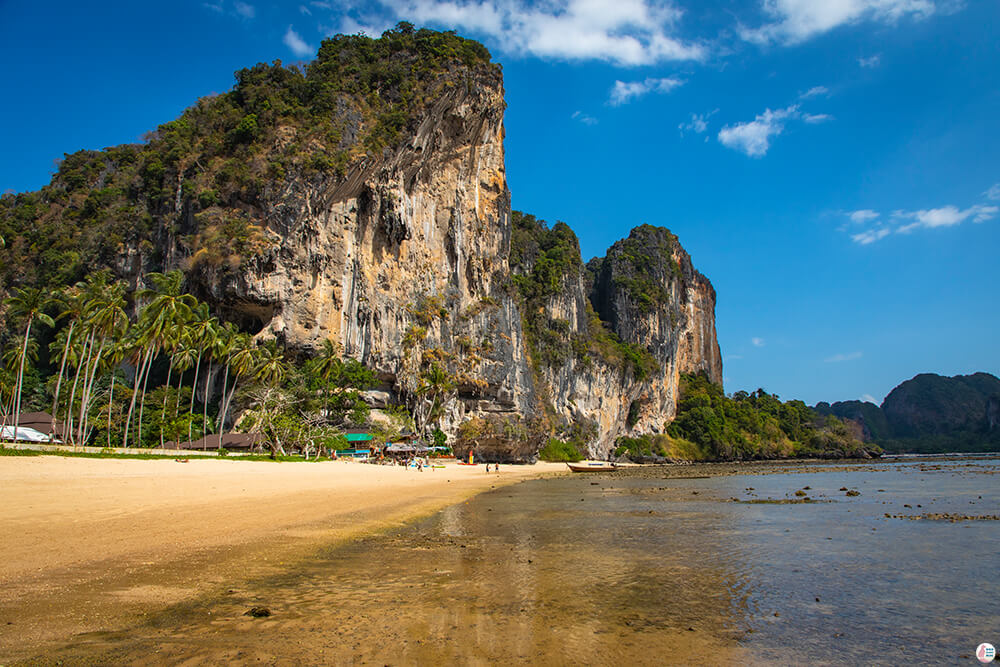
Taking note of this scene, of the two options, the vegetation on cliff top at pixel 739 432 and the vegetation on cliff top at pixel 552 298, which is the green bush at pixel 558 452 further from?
the vegetation on cliff top at pixel 739 432

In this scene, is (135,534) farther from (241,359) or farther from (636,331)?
(636,331)

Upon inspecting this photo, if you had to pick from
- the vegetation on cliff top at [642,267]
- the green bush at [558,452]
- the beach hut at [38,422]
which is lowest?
the green bush at [558,452]

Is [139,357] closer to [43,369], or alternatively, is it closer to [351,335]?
[351,335]

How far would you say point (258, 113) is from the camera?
50.2 m

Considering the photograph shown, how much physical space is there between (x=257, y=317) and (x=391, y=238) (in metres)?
13.4

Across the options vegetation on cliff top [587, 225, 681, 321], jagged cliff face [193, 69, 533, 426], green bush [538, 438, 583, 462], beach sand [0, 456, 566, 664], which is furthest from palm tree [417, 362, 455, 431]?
vegetation on cliff top [587, 225, 681, 321]

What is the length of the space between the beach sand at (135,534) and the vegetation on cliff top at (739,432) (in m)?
74.7

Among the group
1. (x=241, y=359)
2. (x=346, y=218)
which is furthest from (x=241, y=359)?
(x=346, y=218)

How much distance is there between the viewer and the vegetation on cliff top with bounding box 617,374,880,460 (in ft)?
320

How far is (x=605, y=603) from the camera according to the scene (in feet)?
18.9

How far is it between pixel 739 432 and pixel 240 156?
94.9m

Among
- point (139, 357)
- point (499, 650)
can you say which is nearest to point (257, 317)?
point (139, 357)

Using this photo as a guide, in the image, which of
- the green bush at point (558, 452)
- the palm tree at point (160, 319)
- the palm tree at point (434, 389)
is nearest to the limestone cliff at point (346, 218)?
the palm tree at point (434, 389)

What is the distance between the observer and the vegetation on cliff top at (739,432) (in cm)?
9744
